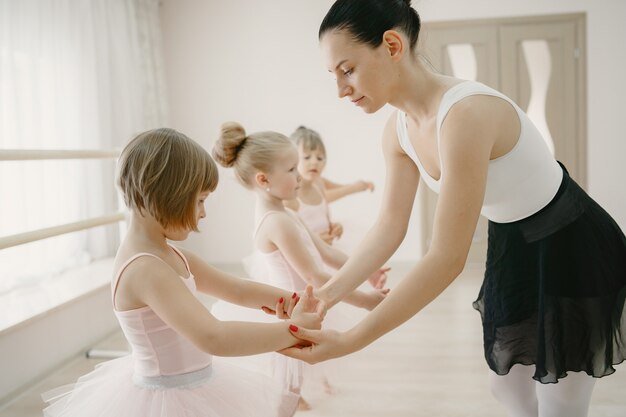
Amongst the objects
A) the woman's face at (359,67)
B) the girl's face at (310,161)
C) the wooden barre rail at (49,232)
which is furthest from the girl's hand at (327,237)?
the woman's face at (359,67)

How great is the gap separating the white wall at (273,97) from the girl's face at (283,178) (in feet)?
10.8

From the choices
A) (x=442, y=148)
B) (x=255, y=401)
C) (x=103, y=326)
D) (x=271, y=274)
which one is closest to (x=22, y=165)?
(x=103, y=326)

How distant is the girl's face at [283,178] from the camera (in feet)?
8.35

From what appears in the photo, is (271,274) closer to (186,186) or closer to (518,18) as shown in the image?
(186,186)

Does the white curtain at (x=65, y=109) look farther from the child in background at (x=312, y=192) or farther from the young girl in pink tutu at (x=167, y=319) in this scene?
the young girl in pink tutu at (x=167, y=319)

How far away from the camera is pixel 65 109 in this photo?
177 inches

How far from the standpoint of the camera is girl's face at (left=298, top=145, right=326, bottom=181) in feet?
12.0

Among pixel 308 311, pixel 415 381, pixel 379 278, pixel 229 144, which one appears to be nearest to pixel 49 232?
pixel 229 144

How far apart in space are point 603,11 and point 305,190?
355 cm

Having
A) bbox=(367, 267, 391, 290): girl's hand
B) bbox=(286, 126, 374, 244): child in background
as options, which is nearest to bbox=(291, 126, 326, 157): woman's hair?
bbox=(286, 126, 374, 244): child in background

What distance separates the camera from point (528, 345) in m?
1.57

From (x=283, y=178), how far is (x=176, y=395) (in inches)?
47.7

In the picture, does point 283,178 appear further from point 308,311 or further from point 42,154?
point 42,154

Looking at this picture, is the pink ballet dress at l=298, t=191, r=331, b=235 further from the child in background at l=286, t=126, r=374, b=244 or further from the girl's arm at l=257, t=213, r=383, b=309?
the girl's arm at l=257, t=213, r=383, b=309
